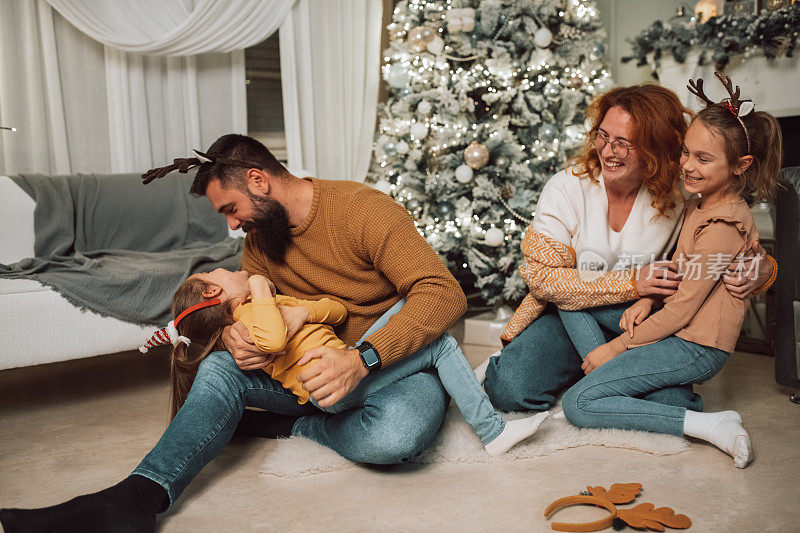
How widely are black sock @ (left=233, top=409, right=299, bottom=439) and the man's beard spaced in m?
0.52

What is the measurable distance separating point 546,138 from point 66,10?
8.25ft

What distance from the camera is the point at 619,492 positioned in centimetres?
154

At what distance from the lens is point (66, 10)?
3389 millimetres

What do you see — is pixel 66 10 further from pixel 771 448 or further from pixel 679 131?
pixel 771 448

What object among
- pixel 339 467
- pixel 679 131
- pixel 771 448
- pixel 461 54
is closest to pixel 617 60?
pixel 461 54

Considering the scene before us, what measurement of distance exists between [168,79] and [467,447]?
9.61ft

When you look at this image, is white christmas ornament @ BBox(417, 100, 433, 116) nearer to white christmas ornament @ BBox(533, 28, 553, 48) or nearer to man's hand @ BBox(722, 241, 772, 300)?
white christmas ornament @ BBox(533, 28, 553, 48)

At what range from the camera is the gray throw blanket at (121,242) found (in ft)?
8.07

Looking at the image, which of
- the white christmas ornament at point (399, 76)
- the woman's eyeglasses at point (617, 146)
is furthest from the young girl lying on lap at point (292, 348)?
the white christmas ornament at point (399, 76)

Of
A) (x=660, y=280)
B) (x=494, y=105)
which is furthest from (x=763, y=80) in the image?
(x=660, y=280)

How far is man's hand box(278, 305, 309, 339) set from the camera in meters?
1.67

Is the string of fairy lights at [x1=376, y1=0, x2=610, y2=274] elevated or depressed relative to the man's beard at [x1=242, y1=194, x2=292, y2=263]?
elevated

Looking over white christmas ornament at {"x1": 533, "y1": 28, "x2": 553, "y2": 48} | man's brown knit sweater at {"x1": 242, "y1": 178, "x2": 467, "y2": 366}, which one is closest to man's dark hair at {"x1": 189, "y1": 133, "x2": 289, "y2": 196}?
man's brown knit sweater at {"x1": 242, "y1": 178, "x2": 467, "y2": 366}

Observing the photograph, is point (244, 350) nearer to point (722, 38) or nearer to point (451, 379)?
point (451, 379)
